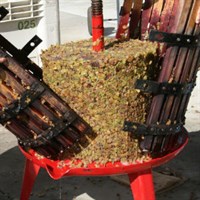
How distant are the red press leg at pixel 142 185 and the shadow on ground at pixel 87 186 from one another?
99 centimetres

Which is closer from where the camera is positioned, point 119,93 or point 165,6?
point 119,93

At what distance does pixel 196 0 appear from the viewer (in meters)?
2.84

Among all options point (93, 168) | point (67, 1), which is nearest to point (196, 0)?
point (93, 168)

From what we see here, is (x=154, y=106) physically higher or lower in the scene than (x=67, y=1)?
higher

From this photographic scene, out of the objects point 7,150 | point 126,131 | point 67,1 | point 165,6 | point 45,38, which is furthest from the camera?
point 67,1

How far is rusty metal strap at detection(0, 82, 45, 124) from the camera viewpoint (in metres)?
2.91

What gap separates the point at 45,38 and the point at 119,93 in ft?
14.0

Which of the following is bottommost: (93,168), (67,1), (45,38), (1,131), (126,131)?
(67,1)

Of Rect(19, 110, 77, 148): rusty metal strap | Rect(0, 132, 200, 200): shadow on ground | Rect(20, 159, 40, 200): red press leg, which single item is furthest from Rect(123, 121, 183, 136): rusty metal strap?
Rect(0, 132, 200, 200): shadow on ground

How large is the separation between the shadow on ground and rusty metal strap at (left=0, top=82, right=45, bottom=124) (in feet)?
4.77

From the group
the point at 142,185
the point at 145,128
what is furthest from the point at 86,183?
the point at 145,128

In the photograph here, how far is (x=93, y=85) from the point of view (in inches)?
116

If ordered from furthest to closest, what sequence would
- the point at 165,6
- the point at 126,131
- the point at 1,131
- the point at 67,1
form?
1. the point at 67,1
2. the point at 1,131
3. the point at 165,6
4. the point at 126,131

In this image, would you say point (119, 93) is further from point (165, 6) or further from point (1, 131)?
point (1, 131)
